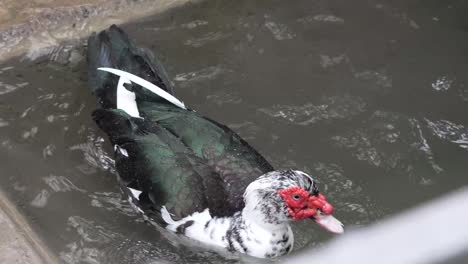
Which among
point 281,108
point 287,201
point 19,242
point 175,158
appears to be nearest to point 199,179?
point 175,158

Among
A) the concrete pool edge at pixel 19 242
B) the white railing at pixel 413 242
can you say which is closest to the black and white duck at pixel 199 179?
the concrete pool edge at pixel 19 242

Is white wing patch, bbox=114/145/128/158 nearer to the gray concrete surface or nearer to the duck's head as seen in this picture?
the duck's head

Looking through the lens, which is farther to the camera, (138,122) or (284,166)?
(284,166)

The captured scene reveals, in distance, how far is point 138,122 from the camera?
3.75 metres

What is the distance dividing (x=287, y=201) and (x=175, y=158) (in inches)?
26.2

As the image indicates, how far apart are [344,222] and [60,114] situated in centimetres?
191

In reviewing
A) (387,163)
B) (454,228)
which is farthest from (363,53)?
(454,228)

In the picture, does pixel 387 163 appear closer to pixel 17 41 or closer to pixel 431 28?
pixel 431 28

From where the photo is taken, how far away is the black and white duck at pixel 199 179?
3.29 metres

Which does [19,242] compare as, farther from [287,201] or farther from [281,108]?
[281,108]

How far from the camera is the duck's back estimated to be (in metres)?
3.46

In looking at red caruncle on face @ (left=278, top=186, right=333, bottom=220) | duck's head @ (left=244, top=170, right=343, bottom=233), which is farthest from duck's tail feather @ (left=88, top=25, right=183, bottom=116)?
red caruncle on face @ (left=278, top=186, right=333, bottom=220)

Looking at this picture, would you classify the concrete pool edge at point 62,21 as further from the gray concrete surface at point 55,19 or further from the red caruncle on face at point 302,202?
the red caruncle on face at point 302,202

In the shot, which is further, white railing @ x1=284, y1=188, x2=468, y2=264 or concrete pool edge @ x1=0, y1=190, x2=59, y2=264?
concrete pool edge @ x1=0, y1=190, x2=59, y2=264
